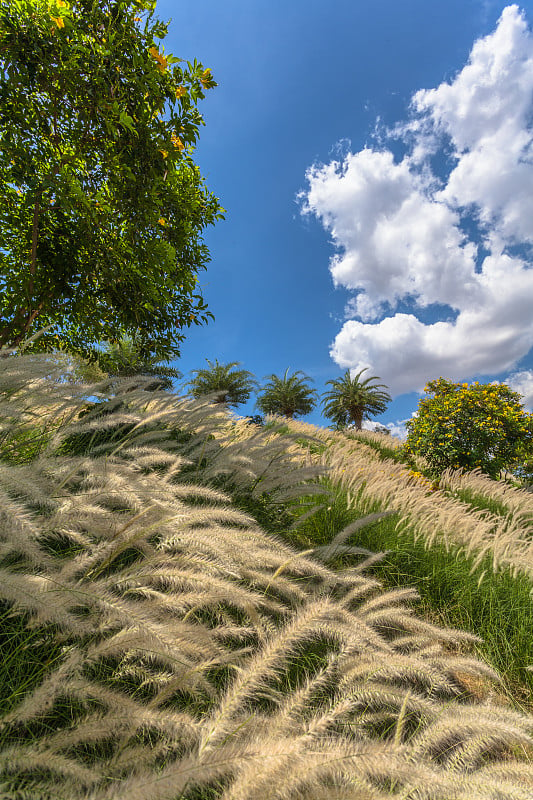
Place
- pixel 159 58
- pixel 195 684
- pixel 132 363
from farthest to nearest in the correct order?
pixel 132 363
pixel 159 58
pixel 195 684

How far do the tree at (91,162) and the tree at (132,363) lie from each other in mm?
744

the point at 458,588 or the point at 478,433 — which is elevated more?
the point at 478,433

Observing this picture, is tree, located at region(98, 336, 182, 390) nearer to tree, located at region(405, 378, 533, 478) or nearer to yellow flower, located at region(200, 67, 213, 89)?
yellow flower, located at region(200, 67, 213, 89)

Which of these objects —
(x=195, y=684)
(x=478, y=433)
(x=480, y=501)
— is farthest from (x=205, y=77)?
(x=478, y=433)

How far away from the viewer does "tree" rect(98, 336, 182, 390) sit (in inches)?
204

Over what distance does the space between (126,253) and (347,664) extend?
5.56 m

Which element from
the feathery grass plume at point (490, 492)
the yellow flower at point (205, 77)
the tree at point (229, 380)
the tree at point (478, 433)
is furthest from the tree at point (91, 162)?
the tree at point (229, 380)

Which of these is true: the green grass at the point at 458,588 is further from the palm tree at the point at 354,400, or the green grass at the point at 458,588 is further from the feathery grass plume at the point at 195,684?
the palm tree at the point at 354,400

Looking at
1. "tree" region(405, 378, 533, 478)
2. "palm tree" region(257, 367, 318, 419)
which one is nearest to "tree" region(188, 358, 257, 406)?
"palm tree" region(257, 367, 318, 419)

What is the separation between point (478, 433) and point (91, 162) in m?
11.3

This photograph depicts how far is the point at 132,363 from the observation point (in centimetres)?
889

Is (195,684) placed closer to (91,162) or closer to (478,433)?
(91,162)

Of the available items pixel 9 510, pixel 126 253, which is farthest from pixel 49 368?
pixel 126 253

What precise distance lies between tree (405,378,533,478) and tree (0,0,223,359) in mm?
8366
